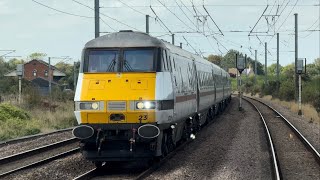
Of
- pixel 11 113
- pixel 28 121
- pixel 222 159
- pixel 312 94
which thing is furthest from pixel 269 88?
pixel 222 159

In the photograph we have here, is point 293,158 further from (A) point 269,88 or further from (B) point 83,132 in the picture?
(A) point 269,88

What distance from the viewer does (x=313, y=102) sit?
46000 mm


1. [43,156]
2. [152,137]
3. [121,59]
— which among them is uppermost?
[121,59]

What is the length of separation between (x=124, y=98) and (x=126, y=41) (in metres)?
1.60

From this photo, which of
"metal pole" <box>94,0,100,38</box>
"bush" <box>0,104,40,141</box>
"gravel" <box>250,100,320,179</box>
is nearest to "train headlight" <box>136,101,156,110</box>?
"gravel" <box>250,100,320,179</box>

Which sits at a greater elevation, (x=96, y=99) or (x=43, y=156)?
(x=96, y=99)

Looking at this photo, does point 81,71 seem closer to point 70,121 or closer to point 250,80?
point 70,121

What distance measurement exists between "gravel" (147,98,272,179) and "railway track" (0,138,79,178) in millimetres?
3317

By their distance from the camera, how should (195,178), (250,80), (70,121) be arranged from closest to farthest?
(195,178)
(70,121)
(250,80)

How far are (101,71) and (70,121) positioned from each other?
1555cm

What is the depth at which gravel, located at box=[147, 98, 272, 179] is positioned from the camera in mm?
11875

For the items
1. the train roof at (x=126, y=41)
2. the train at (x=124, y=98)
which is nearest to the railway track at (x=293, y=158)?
the train at (x=124, y=98)

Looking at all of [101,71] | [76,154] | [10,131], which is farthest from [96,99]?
[10,131]

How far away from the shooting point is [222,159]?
14.2m
